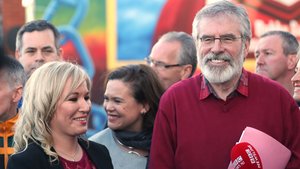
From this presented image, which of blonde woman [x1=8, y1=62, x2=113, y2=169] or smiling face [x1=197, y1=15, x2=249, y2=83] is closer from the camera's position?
blonde woman [x1=8, y1=62, x2=113, y2=169]

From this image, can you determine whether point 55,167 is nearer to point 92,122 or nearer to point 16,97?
point 16,97

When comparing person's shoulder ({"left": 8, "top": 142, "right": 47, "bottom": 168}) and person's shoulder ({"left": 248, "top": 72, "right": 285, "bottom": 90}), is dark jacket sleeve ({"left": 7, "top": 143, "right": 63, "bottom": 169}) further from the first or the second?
person's shoulder ({"left": 248, "top": 72, "right": 285, "bottom": 90})

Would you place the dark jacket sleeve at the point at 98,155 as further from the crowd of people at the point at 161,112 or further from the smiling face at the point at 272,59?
the smiling face at the point at 272,59

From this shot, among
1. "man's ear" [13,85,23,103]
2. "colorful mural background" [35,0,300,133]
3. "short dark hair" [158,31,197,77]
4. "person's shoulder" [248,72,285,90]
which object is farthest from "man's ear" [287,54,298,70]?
"man's ear" [13,85,23,103]

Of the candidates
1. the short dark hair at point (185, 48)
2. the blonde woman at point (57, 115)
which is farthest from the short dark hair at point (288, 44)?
the blonde woman at point (57, 115)

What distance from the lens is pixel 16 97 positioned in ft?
11.9

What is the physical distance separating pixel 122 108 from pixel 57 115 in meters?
0.86

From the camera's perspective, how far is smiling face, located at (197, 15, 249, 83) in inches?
128

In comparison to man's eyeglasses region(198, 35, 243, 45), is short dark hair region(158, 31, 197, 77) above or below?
below

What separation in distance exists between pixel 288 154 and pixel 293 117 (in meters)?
0.20

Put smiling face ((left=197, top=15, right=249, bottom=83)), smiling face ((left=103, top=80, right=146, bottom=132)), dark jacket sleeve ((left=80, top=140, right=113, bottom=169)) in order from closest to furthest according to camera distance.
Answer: dark jacket sleeve ((left=80, top=140, right=113, bottom=169)) < smiling face ((left=197, top=15, right=249, bottom=83)) < smiling face ((left=103, top=80, right=146, bottom=132))

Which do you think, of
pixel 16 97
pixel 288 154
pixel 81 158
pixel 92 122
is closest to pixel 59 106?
pixel 81 158

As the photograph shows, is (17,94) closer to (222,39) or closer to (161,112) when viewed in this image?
(161,112)

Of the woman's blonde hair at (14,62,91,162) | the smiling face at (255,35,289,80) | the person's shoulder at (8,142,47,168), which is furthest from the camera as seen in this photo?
the smiling face at (255,35,289,80)
